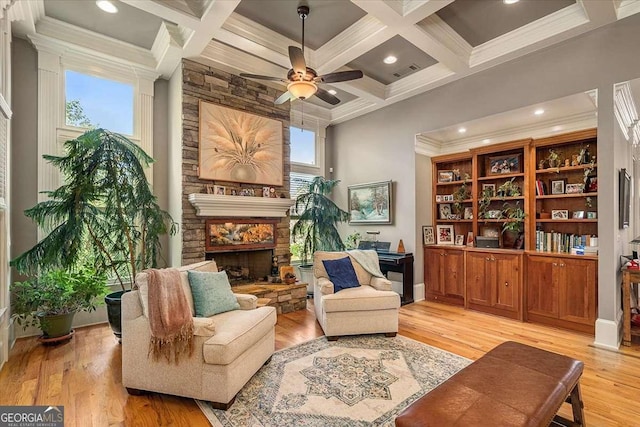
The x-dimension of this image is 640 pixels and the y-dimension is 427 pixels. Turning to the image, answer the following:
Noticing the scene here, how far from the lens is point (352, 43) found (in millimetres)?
3832

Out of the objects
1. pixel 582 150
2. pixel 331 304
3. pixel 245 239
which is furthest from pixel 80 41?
pixel 582 150

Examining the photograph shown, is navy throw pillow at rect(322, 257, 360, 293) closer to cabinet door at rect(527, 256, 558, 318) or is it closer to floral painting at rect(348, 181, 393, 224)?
floral painting at rect(348, 181, 393, 224)

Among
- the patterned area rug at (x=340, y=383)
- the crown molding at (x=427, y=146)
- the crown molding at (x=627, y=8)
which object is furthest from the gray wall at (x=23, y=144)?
the crown molding at (x=627, y=8)

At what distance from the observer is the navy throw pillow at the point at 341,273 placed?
3853 millimetres

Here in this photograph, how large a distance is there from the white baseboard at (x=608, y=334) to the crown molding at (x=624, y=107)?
2.20 m

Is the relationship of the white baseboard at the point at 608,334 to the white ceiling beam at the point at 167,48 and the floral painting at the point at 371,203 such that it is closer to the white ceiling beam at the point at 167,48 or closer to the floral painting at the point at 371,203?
the floral painting at the point at 371,203

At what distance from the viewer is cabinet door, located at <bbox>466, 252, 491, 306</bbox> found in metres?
4.55

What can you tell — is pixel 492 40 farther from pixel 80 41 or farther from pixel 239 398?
pixel 80 41

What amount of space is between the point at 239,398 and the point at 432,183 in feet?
14.5

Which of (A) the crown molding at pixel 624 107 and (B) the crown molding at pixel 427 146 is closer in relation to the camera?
(A) the crown molding at pixel 624 107

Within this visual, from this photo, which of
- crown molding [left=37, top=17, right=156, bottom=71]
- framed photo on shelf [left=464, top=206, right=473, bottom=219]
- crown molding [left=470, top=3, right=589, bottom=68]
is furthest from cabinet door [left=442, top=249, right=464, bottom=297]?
crown molding [left=37, top=17, right=156, bottom=71]

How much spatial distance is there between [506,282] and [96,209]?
5065 millimetres

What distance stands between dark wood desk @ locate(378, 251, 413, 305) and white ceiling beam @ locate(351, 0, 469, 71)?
278 cm

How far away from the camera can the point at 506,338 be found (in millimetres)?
3600
